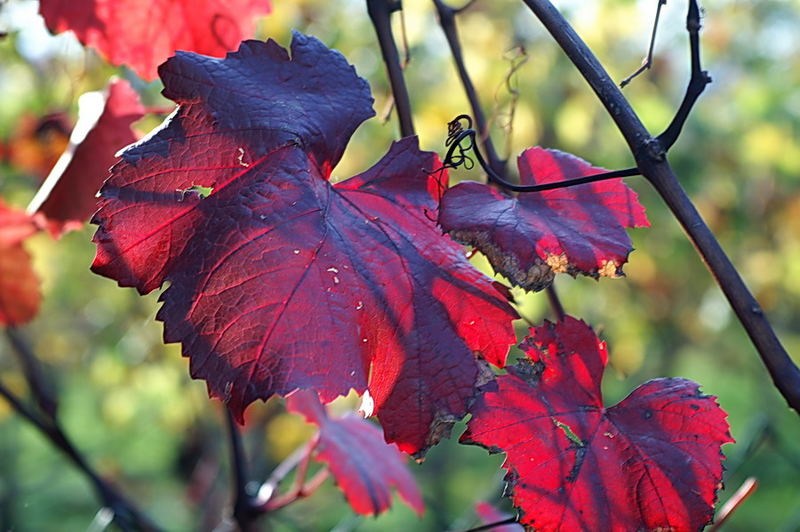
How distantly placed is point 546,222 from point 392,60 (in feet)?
0.63

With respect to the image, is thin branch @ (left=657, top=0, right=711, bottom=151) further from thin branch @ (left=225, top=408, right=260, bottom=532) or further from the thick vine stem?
thin branch @ (left=225, top=408, right=260, bottom=532)

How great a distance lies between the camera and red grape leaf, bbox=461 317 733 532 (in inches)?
17.6

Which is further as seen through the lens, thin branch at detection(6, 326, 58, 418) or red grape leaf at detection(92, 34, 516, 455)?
thin branch at detection(6, 326, 58, 418)

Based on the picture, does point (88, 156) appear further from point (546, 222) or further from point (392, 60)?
point (546, 222)

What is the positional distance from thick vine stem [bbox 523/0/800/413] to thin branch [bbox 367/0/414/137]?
0.16m

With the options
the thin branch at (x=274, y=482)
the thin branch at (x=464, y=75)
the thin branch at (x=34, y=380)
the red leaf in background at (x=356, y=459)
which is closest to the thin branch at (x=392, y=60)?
the thin branch at (x=464, y=75)

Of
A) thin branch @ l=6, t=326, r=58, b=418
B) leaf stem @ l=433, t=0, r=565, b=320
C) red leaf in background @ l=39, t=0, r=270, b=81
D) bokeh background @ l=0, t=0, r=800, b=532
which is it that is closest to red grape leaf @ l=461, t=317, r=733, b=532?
leaf stem @ l=433, t=0, r=565, b=320

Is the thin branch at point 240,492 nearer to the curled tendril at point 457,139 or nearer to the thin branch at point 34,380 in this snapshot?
the thin branch at point 34,380

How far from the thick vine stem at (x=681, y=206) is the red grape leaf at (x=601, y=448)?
0.04 metres

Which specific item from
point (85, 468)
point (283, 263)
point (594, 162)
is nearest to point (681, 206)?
point (283, 263)

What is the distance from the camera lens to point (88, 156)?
74cm

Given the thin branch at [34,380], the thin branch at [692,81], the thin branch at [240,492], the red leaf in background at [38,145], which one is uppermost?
the red leaf in background at [38,145]

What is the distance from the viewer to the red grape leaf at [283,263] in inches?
16.8

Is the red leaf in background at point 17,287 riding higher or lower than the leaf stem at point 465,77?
lower
